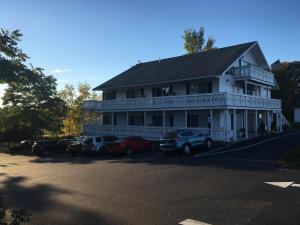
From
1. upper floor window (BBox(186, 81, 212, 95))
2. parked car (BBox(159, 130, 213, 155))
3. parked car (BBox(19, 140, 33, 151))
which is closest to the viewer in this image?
parked car (BBox(159, 130, 213, 155))

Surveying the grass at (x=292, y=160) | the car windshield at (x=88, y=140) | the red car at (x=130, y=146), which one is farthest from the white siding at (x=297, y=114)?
the grass at (x=292, y=160)

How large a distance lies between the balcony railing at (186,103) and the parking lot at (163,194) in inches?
383

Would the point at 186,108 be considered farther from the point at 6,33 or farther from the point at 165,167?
the point at 6,33

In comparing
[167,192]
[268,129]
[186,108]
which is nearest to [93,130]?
[186,108]

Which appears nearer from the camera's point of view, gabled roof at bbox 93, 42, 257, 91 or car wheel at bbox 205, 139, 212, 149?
car wheel at bbox 205, 139, 212, 149

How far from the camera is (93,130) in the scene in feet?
132

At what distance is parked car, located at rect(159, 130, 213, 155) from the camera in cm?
2395

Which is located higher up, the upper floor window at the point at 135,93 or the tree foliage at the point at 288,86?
the tree foliage at the point at 288,86

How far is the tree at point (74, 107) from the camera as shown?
2213 inches

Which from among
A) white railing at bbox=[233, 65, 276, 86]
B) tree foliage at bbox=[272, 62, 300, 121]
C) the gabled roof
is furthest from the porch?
tree foliage at bbox=[272, 62, 300, 121]

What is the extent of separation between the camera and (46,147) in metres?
34.3

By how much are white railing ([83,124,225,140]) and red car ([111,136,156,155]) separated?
10.6ft

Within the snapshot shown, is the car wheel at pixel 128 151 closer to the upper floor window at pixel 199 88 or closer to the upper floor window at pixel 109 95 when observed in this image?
the upper floor window at pixel 199 88

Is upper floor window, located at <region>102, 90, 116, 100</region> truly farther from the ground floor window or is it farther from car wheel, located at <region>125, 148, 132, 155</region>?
car wheel, located at <region>125, 148, 132, 155</region>
